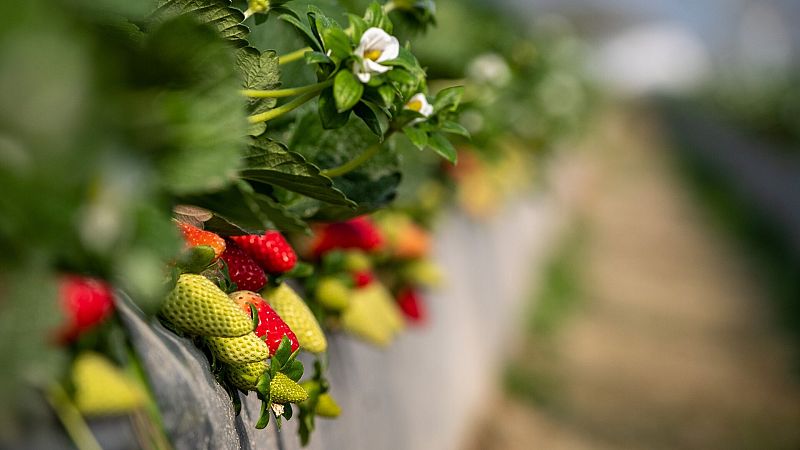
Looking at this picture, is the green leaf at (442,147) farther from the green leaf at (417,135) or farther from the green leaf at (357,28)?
the green leaf at (357,28)

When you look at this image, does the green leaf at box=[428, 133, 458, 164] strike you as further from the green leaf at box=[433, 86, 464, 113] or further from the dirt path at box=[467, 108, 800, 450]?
the dirt path at box=[467, 108, 800, 450]

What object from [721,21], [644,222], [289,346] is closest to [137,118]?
[289,346]

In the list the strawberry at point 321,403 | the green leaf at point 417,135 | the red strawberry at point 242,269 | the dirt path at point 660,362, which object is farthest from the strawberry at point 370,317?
the dirt path at point 660,362

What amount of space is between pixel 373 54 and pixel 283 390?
320 mm

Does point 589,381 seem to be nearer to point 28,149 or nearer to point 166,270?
point 166,270

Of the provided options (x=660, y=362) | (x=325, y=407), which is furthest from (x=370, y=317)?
(x=660, y=362)

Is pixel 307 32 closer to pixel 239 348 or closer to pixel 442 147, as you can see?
pixel 442 147

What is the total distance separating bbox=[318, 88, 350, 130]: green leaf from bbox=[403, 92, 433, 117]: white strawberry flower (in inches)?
3.3

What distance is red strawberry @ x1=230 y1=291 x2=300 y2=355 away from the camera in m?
0.89

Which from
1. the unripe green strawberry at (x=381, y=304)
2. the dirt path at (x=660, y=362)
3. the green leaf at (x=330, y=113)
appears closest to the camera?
the green leaf at (x=330, y=113)

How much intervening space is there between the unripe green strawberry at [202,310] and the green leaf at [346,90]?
0.19 meters

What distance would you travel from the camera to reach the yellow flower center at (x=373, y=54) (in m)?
0.83

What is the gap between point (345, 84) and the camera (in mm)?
812

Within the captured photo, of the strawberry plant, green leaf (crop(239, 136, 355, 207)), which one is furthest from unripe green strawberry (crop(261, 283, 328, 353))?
green leaf (crop(239, 136, 355, 207))
